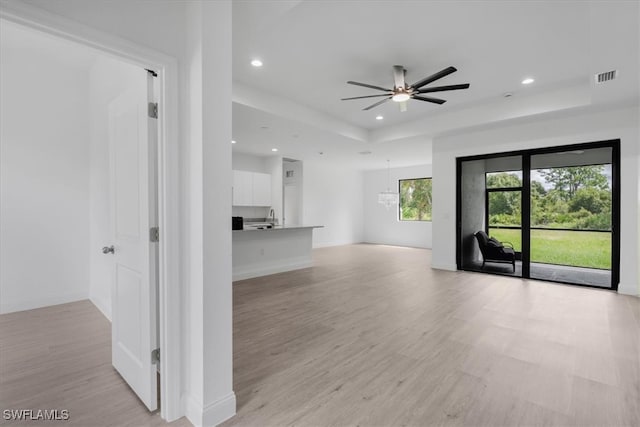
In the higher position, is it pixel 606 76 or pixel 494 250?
pixel 606 76

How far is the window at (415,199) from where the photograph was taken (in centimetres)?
1011

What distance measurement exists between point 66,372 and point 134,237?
1320 mm

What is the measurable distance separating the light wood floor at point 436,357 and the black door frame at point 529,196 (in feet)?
2.28

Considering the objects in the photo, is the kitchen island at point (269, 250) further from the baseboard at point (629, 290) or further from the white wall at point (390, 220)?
the baseboard at point (629, 290)

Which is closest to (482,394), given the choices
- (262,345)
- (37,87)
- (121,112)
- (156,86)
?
(262,345)

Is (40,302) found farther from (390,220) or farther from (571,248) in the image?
(390,220)

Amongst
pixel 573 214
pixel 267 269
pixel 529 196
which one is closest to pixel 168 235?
pixel 267 269

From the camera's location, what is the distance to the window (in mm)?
10109

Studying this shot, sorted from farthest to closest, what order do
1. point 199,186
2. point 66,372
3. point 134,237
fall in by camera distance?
point 66,372, point 134,237, point 199,186

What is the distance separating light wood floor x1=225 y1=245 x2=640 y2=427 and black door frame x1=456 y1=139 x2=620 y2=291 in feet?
2.28

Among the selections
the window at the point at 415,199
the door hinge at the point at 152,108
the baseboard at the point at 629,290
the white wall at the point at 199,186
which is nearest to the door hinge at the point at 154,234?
the white wall at the point at 199,186

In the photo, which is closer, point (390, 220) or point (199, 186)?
point (199, 186)

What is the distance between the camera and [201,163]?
65.2 inches

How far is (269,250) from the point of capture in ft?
19.2
